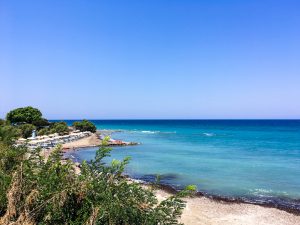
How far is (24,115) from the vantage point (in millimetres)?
60219

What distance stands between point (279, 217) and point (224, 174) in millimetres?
11800

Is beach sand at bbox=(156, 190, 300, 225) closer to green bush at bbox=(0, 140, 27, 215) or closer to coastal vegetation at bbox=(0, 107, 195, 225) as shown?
green bush at bbox=(0, 140, 27, 215)

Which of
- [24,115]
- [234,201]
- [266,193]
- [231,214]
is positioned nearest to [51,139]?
[24,115]

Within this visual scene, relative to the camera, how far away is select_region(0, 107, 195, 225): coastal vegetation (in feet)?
19.0

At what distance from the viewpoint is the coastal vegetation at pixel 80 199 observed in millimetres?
5789

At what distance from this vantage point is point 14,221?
18.8ft

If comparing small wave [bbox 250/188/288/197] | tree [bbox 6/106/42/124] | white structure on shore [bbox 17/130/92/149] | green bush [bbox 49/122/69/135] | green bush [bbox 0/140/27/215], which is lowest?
small wave [bbox 250/188/288/197]

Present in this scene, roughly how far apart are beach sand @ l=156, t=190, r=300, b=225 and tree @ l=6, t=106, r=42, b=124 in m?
47.5

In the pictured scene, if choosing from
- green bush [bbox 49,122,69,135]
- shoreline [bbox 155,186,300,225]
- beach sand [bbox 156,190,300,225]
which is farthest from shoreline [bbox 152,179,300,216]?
green bush [bbox 49,122,69,135]

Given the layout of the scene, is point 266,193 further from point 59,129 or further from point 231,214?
point 59,129

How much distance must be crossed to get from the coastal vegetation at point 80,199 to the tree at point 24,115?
56995mm

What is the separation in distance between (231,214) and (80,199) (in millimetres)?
13616

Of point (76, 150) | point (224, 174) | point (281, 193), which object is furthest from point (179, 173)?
point (76, 150)

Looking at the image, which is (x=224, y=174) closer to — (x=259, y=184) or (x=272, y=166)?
(x=259, y=184)
